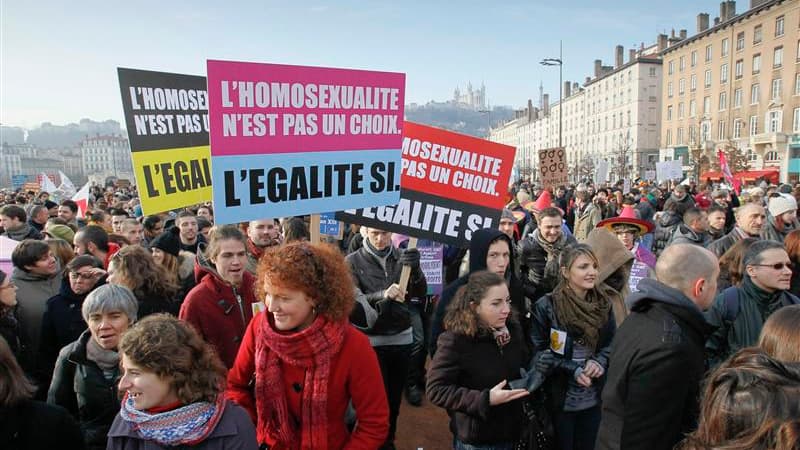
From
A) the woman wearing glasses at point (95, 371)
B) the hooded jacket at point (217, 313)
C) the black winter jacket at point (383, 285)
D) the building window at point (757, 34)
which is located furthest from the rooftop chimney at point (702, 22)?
Answer: the woman wearing glasses at point (95, 371)

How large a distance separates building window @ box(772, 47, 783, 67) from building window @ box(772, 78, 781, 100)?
1330mm

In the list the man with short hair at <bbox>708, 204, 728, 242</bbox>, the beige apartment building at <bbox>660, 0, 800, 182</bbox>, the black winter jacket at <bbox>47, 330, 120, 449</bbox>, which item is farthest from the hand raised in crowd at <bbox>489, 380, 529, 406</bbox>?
the beige apartment building at <bbox>660, 0, 800, 182</bbox>

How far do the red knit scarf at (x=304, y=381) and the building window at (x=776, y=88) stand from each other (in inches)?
2167

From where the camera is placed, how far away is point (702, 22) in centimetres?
5622

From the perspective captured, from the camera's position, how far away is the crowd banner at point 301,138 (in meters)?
2.89

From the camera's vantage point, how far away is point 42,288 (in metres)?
4.16

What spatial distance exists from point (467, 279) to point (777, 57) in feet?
177

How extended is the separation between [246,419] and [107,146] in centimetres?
17804

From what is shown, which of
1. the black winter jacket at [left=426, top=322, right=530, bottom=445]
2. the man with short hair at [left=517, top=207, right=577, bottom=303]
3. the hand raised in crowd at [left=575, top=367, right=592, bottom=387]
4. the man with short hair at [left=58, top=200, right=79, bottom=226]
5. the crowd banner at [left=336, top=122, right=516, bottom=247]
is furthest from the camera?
the man with short hair at [left=58, top=200, right=79, bottom=226]

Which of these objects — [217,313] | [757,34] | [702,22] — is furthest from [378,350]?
[702,22]

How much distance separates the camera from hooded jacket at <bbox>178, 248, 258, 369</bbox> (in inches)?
135

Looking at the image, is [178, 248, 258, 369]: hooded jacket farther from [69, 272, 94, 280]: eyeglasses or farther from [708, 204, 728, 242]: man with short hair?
[708, 204, 728, 242]: man with short hair

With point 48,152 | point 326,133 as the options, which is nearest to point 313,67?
point 326,133

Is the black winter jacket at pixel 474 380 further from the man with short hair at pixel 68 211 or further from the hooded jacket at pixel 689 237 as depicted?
the man with short hair at pixel 68 211
